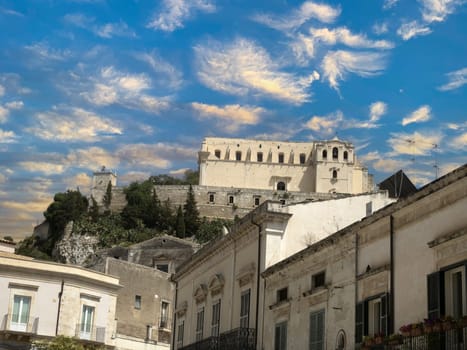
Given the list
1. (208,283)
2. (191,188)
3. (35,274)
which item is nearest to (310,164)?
(191,188)

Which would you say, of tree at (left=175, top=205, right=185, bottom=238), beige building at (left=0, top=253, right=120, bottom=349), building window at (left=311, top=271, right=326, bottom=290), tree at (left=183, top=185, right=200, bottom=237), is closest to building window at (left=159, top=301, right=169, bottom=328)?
beige building at (left=0, top=253, right=120, bottom=349)

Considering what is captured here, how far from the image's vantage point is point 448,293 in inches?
550

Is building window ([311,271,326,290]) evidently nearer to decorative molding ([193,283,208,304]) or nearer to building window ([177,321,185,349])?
decorative molding ([193,283,208,304])

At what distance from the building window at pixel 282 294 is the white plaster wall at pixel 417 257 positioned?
6.23m

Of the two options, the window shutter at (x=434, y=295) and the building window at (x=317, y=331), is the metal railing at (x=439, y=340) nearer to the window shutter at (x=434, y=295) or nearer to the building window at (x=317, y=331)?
the window shutter at (x=434, y=295)

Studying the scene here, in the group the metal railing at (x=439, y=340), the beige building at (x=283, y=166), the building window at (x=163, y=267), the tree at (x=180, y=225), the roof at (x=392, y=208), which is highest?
the beige building at (x=283, y=166)

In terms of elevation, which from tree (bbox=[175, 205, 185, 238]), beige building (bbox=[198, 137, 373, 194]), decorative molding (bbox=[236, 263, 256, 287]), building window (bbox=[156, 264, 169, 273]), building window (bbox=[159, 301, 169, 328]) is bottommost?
decorative molding (bbox=[236, 263, 256, 287])

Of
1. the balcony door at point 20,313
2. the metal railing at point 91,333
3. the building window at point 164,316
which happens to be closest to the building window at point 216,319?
the balcony door at point 20,313

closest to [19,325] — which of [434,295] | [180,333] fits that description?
[180,333]

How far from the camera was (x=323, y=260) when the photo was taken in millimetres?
19781

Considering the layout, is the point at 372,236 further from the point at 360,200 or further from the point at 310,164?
the point at 310,164

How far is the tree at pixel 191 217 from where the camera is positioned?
120 m

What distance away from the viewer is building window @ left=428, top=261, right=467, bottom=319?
44.3ft

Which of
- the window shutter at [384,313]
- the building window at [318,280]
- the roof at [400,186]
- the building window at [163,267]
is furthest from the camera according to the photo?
the building window at [163,267]
